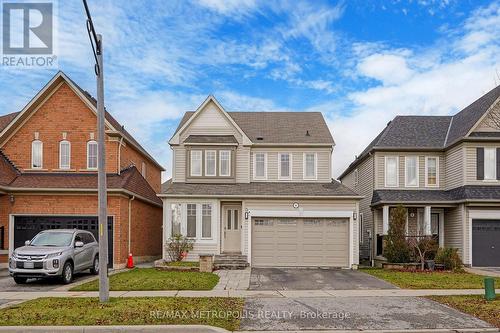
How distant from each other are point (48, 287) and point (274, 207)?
10.6 metres

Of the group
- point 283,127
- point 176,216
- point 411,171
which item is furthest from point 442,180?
point 176,216

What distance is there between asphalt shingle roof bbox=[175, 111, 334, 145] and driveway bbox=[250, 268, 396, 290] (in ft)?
22.6

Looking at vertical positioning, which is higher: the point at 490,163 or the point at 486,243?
the point at 490,163

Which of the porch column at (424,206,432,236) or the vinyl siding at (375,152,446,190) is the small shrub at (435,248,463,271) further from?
the vinyl siding at (375,152,446,190)

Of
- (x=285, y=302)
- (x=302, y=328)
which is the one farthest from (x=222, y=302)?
(x=302, y=328)

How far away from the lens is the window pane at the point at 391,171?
26312 mm

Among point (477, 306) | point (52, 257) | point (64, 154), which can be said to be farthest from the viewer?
point (64, 154)

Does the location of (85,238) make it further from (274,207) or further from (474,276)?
(474,276)

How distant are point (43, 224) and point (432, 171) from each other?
19.5 metres

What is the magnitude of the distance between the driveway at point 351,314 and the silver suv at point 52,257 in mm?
7007

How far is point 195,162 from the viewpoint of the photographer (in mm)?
24875

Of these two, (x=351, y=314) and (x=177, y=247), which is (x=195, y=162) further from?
(x=351, y=314)

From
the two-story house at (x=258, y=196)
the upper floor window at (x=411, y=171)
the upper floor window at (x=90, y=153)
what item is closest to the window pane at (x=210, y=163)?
the two-story house at (x=258, y=196)

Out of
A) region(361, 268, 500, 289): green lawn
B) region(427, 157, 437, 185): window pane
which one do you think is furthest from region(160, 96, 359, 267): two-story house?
region(427, 157, 437, 185): window pane
